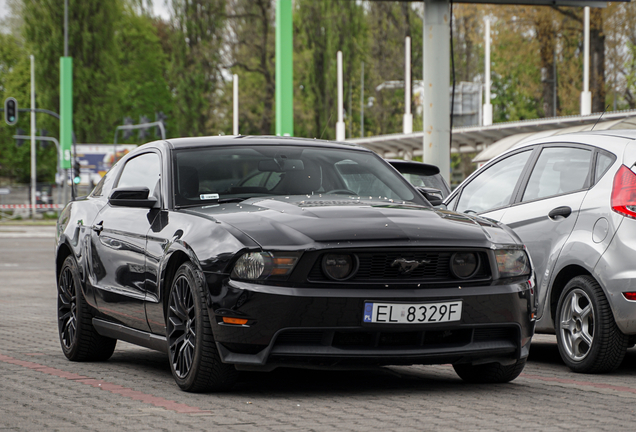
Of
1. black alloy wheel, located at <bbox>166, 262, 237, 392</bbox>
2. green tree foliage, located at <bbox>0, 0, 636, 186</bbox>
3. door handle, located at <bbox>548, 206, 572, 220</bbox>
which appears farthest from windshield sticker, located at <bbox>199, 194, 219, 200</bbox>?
green tree foliage, located at <bbox>0, 0, 636, 186</bbox>

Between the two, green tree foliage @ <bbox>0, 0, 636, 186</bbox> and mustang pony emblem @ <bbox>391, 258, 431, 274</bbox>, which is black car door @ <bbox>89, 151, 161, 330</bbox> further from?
green tree foliage @ <bbox>0, 0, 636, 186</bbox>

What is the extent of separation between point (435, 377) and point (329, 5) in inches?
2380

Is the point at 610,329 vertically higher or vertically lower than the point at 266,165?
lower

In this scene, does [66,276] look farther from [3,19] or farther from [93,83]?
[3,19]

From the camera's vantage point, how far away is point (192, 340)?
17.8 feet

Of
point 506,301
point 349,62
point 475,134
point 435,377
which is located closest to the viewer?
point 506,301

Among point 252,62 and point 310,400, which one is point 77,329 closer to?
point 310,400

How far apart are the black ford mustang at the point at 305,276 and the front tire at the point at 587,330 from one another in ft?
2.75

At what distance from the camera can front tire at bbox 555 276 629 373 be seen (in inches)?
253

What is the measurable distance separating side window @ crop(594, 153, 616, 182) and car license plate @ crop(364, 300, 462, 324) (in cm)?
201

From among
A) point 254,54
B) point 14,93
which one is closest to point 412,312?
point 254,54

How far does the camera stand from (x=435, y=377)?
6281 mm

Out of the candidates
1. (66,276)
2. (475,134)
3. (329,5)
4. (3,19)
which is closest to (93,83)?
(329,5)

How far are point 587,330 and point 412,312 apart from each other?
1.98 metres
